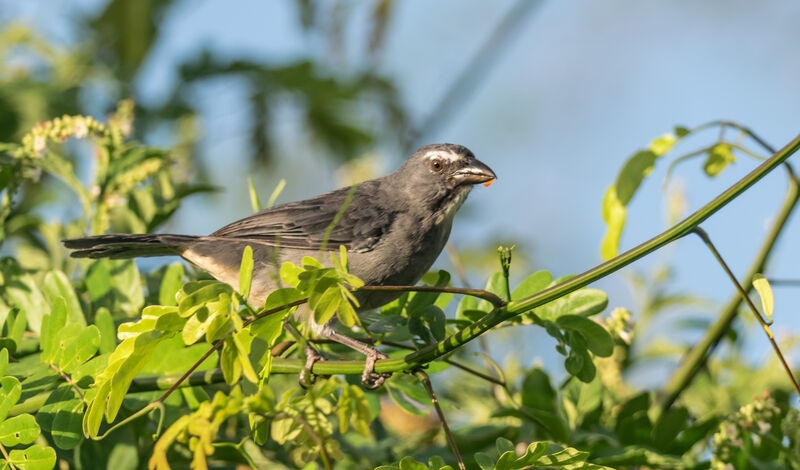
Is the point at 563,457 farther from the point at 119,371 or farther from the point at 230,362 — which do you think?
the point at 119,371

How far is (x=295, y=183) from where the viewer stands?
11945mm

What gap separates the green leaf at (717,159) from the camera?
2.44 m

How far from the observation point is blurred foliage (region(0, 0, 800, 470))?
1.51 metres

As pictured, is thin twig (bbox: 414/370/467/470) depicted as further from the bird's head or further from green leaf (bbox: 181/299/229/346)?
the bird's head

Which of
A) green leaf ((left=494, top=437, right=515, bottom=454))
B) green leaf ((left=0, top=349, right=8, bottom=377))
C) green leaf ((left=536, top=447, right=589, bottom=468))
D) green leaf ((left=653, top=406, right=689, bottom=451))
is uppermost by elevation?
green leaf ((left=0, top=349, right=8, bottom=377))

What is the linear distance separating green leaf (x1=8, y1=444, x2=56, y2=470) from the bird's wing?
1681 mm

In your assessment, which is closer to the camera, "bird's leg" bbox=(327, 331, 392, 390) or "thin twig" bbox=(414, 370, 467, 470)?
"thin twig" bbox=(414, 370, 467, 470)

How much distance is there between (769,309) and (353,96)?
4862 mm

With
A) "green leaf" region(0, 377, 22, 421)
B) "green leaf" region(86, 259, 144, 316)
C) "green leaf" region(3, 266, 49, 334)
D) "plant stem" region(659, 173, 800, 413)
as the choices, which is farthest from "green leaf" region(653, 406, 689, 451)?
"green leaf" region(3, 266, 49, 334)

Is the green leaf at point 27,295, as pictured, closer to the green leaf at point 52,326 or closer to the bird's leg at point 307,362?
the green leaf at point 52,326

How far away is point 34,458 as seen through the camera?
1603mm

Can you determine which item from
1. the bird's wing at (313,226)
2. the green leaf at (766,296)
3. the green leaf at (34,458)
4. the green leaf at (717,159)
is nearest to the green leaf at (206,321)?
the green leaf at (34,458)

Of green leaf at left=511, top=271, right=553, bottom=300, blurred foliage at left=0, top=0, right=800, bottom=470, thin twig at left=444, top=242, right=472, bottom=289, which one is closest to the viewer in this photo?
blurred foliage at left=0, top=0, right=800, bottom=470

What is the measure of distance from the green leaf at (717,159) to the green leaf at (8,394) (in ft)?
6.39
